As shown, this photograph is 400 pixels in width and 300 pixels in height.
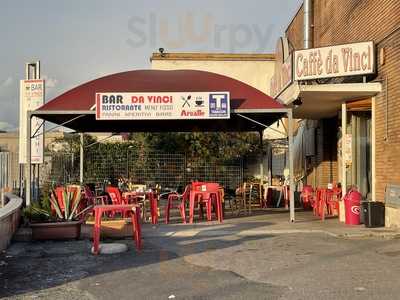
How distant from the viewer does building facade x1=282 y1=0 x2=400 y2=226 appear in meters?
13.4

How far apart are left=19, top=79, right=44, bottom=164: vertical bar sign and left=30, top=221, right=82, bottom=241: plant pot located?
Result: 4.52 meters

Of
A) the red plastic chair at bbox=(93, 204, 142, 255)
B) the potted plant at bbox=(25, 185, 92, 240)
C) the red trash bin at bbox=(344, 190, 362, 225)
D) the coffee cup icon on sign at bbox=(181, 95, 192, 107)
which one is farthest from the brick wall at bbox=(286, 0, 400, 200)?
the potted plant at bbox=(25, 185, 92, 240)

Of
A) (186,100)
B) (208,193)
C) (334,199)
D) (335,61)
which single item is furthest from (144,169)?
(335,61)

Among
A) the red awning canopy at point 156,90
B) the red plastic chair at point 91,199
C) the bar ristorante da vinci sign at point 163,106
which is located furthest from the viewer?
the red plastic chair at point 91,199

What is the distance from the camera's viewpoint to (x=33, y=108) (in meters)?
16.0

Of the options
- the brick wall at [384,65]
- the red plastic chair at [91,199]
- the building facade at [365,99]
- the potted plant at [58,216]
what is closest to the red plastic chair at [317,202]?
the building facade at [365,99]

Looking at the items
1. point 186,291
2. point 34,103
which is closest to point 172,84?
point 34,103

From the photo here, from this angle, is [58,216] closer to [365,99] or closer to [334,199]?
[334,199]

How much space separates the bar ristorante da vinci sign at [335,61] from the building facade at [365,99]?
48mm

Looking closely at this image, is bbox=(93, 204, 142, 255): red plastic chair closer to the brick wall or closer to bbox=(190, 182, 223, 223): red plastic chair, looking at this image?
bbox=(190, 182, 223, 223): red plastic chair

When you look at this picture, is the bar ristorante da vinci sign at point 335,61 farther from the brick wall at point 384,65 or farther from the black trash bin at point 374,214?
the black trash bin at point 374,214

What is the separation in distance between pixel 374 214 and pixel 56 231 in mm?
6786

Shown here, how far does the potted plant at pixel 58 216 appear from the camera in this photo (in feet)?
39.3

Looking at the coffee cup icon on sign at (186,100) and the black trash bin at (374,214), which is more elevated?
the coffee cup icon on sign at (186,100)
